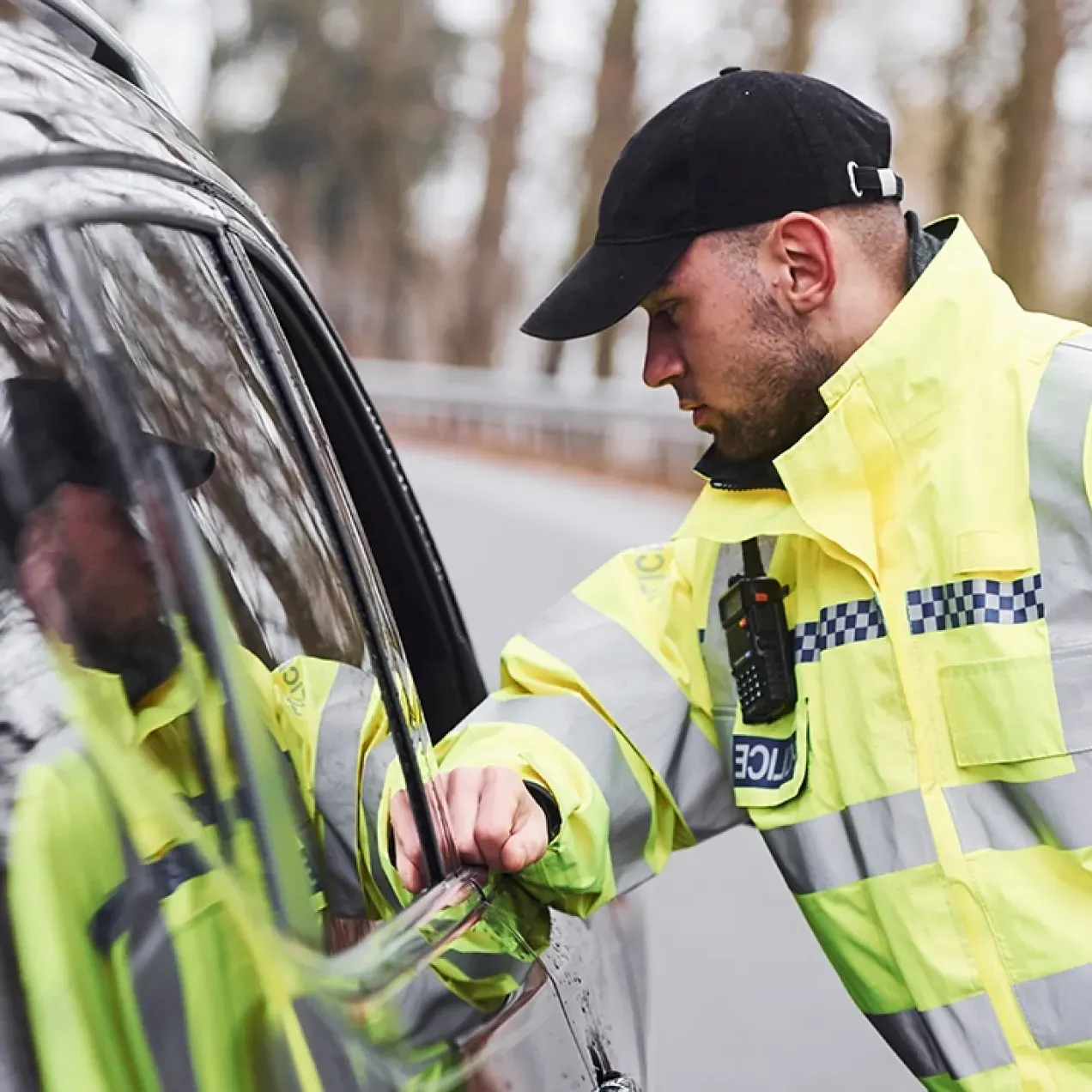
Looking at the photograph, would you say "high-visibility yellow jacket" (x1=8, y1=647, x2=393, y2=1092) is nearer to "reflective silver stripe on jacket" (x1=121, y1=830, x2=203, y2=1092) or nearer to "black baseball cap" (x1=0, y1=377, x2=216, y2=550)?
"reflective silver stripe on jacket" (x1=121, y1=830, x2=203, y2=1092)

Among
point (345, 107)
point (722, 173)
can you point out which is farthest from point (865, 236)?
point (345, 107)

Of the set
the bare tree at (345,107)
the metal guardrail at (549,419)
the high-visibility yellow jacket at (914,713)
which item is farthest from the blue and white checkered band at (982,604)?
the bare tree at (345,107)

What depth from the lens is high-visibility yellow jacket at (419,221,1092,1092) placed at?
5.42ft

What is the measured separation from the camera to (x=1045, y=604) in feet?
5.46

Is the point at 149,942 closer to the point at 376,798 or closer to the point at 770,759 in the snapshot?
the point at 376,798

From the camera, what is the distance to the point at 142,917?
1.03 m

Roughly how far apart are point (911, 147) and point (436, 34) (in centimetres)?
819

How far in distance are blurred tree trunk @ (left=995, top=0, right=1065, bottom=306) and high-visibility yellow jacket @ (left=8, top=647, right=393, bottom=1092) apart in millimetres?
13500

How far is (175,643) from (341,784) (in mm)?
335

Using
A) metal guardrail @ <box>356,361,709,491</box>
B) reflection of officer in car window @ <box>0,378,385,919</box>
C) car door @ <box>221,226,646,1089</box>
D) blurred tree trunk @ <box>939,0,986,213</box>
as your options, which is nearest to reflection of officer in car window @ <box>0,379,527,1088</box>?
reflection of officer in car window @ <box>0,378,385,919</box>

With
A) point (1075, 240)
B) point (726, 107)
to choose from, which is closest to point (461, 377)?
point (1075, 240)

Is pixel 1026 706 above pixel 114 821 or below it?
below

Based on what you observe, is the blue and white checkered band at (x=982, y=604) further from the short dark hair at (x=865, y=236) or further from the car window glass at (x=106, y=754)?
the car window glass at (x=106, y=754)

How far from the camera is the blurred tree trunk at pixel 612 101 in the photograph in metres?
18.3
